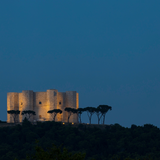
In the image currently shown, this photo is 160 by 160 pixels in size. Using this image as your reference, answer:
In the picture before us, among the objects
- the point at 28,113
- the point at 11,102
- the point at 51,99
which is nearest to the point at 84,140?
the point at 51,99

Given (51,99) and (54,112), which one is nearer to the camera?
(54,112)

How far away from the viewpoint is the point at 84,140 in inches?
2638

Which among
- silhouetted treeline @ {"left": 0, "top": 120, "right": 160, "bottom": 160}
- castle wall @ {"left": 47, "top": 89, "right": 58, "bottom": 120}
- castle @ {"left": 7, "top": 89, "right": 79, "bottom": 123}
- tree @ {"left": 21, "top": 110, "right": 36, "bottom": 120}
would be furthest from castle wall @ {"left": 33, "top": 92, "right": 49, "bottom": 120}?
silhouetted treeline @ {"left": 0, "top": 120, "right": 160, "bottom": 160}

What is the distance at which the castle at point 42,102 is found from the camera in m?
81.6

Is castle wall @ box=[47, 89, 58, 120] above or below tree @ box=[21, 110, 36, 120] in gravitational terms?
above

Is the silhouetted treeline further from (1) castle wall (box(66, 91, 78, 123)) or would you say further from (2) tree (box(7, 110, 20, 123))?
(1) castle wall (box(66, 91, 78, 123))

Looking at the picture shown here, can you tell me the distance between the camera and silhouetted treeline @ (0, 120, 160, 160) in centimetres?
6336

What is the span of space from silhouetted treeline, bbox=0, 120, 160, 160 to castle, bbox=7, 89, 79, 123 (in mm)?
7336

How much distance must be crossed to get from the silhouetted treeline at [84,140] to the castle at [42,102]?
289 inches

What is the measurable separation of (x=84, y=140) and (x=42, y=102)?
1972 centimetres

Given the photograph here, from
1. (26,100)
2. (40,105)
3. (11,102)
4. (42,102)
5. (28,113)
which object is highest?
(26,100)

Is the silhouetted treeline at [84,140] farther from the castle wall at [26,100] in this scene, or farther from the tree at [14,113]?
the castle wall at [26,100]

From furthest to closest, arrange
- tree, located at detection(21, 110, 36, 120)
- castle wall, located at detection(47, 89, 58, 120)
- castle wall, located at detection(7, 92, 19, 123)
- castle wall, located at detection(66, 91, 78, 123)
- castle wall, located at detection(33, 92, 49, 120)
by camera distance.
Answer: castle wall, located at detection(66, 91, 78, 123)
castle wall, located at detection(33, 92, 49, 120)
castle wall, located at detection(7, 92, 19, 123)
castle wall, located at detection(47, 89, 58, 120)
tree, located at detection(21, 110, 36, 120)

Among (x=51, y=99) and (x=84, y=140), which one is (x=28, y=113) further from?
(x=84, y=140)
